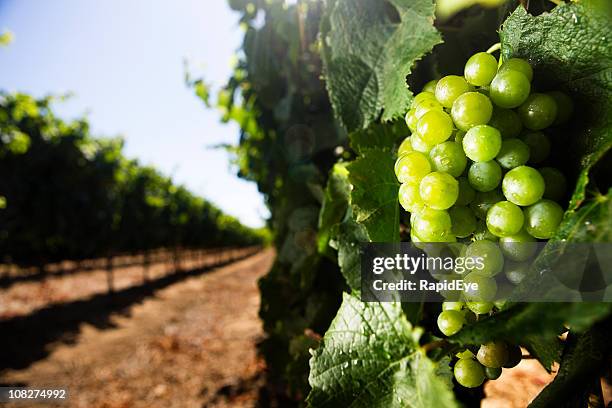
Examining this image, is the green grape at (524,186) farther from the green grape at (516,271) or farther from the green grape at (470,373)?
the green grape at (470,373)

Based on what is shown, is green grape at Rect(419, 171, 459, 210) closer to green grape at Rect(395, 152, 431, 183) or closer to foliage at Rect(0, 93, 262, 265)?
green grape at Rect(395, 152, 431, 183)

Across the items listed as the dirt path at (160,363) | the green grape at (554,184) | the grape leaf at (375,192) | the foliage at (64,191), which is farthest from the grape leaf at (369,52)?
the foliage at (64,191)

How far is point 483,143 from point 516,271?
19 cm

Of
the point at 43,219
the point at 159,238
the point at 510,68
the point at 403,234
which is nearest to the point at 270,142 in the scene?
the point at 403,234

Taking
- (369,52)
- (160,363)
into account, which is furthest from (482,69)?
(160,363)

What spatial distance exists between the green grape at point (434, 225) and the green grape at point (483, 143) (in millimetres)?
93

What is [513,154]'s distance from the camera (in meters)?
0.59

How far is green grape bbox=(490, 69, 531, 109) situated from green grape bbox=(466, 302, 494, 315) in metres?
0.29

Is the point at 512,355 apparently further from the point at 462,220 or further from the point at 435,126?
the point at 435,126

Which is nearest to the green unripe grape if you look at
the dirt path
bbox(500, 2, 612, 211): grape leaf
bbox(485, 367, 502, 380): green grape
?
bbox(500, 2, 612, 211): grape leaf

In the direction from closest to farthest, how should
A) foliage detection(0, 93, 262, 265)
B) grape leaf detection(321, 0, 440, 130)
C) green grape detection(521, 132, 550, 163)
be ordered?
green grape detection(521, 132, 550, 163)
grape leaf detection(321, 0, 440, 130)
foliage detection(0, 93, 262, 265)

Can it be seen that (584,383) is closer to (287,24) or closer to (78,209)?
(287,24)

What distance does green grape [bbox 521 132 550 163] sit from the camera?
0.61m

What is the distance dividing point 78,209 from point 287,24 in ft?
39.2
